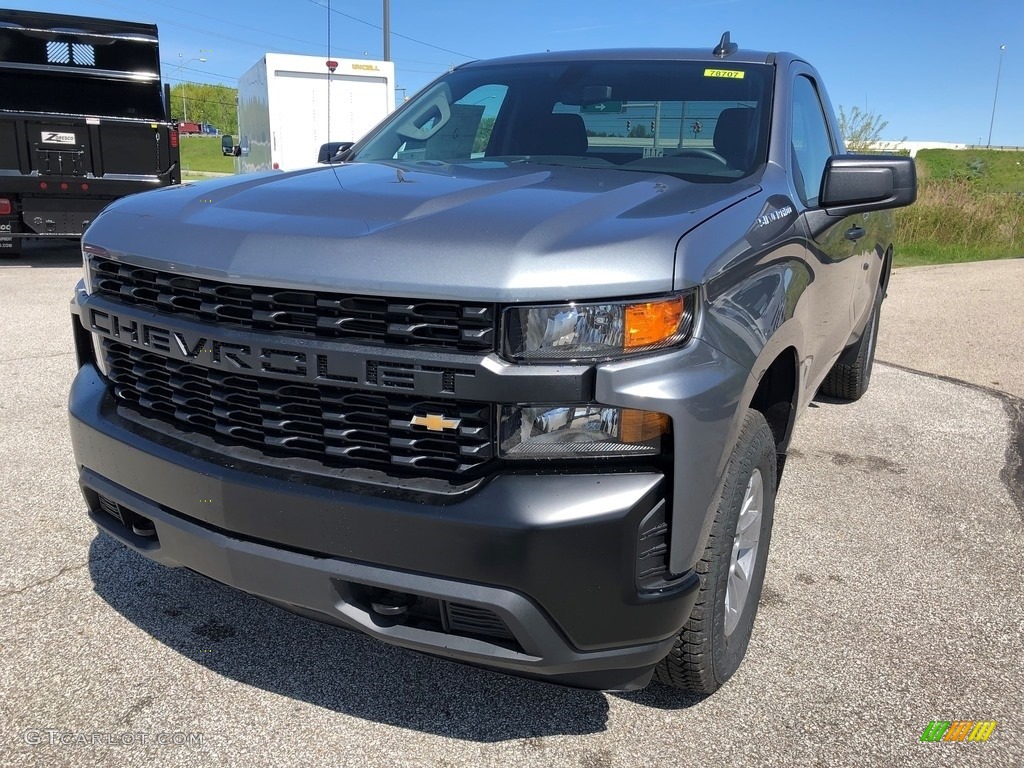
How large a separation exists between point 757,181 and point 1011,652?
1701mm

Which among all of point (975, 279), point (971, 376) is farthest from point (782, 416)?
point (975, 279)

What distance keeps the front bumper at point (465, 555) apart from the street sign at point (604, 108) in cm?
193

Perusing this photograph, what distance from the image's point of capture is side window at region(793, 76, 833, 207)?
3240 millimetres

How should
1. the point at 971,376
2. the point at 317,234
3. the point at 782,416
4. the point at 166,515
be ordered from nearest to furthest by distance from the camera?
1. the point at 317,234
2. the point at 166,515
3. the point at 782,416
4. the point at 971,376

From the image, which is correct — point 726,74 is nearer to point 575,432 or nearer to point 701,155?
point 701,155

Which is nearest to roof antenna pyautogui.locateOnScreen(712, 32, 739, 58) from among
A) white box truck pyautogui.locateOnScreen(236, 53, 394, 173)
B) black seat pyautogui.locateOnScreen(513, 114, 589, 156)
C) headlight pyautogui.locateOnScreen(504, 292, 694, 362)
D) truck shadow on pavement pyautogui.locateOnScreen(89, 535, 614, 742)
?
black seat pyautogui.locateOnScreen(513, 114, 589, 156)

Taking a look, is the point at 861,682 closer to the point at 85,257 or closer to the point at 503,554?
the point at 503,554

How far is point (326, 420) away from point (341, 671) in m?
0.96

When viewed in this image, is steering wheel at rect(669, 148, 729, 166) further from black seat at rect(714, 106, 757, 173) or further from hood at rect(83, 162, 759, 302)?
hood at rect(83, 162, 759, 302)

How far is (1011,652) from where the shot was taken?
286cm

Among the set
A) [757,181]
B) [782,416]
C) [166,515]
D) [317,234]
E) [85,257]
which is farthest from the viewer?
[782,416]

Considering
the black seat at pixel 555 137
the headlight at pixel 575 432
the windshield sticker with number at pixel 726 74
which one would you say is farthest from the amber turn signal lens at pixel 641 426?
the windshield sticker with number at pixel 726 74

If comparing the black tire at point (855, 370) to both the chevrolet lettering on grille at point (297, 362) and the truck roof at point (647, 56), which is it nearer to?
the truck roof at point (647, 56)

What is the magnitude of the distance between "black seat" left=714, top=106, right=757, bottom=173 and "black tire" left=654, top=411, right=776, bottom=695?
3.38ft
